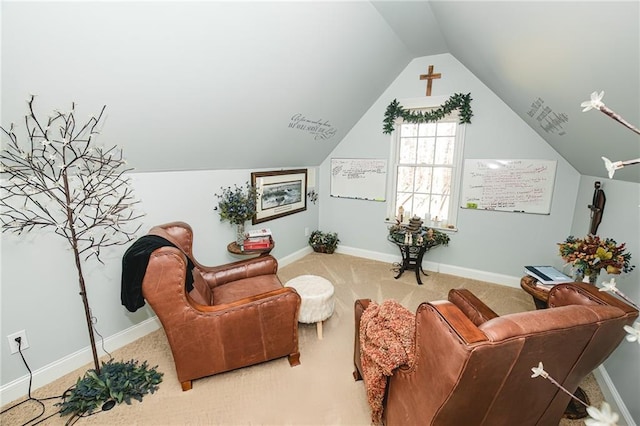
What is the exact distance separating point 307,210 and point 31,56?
3.30 metres

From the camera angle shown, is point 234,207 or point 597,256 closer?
point 597,256

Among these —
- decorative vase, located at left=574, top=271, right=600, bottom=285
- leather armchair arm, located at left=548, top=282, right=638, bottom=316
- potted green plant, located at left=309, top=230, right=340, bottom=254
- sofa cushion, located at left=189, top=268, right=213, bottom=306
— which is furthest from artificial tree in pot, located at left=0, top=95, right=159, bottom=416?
decorative vase, located at left=574, top=271, right=600, bottom=285

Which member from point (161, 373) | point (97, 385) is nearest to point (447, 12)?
point (161, 373)

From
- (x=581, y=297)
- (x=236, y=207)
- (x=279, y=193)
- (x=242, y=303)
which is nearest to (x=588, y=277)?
(x=581, y=297)

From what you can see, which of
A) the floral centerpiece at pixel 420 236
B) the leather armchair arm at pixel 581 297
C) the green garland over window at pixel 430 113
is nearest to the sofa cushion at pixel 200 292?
the leather armchair arm at pixel 581 297

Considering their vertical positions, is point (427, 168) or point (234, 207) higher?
point (427, 168)

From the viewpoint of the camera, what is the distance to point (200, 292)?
6.50 ft

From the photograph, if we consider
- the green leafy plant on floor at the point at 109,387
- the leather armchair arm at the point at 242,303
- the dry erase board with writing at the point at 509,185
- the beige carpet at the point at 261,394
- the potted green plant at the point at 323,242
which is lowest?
the beige carpet at the point at 261,394

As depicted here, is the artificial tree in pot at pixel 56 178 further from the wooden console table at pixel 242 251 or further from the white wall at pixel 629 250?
the white wall at pixel 629 250

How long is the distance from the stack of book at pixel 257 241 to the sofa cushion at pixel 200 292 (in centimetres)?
72

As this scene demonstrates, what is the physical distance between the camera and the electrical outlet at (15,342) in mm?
1771

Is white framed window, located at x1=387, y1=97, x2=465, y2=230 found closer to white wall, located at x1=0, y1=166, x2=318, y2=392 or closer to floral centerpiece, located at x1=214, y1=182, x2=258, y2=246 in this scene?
floral centerpiece, located at x1=214, y1=182, x2=258, y2=246

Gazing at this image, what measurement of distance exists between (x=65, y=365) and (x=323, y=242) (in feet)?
10.2

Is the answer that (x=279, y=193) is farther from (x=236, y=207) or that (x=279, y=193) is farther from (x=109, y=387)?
(x=109, y=387)
